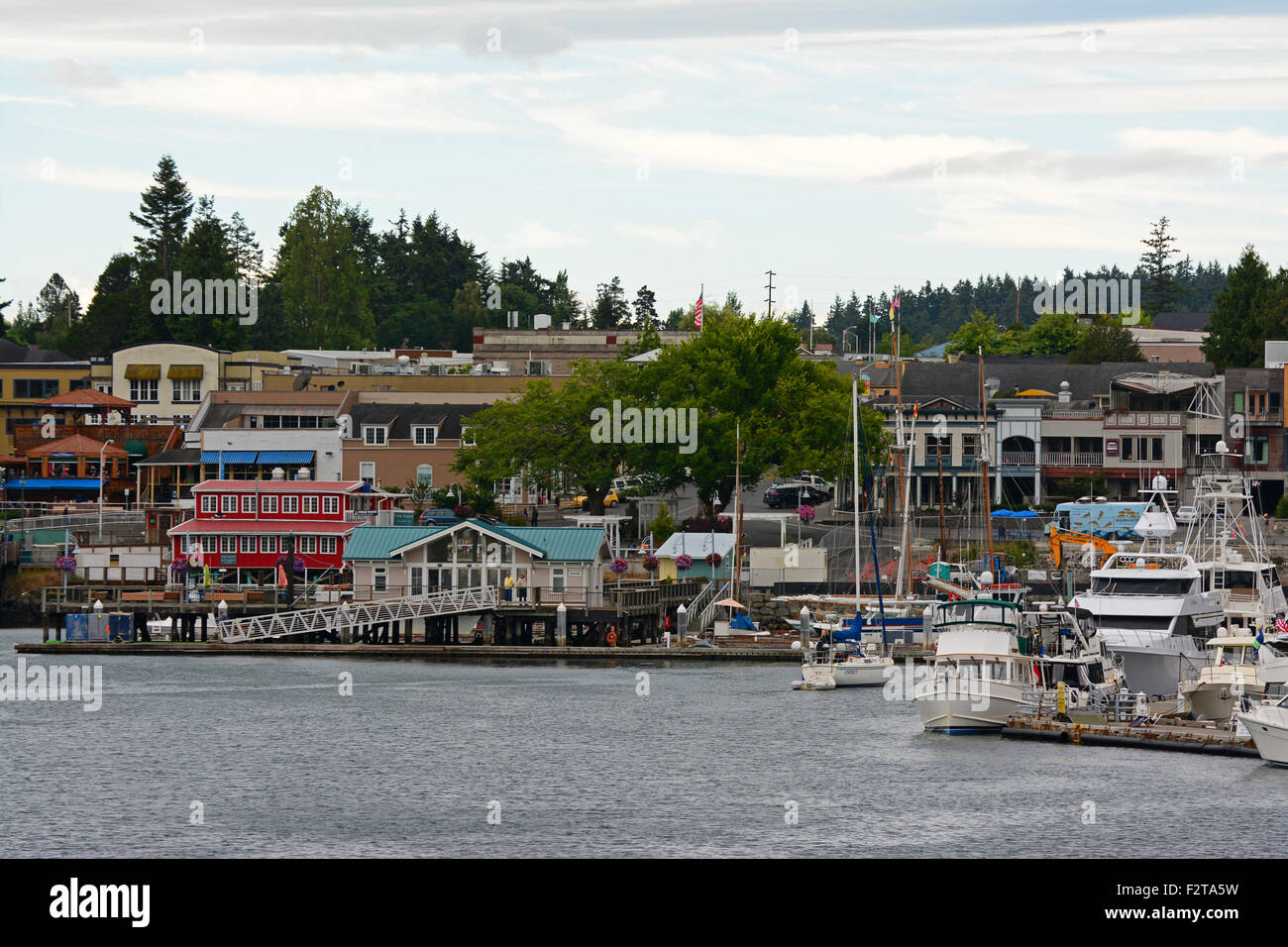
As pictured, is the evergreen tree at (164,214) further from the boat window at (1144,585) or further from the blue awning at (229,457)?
the boat window at (1144,585)

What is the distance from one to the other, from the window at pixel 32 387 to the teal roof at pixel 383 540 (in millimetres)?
70476

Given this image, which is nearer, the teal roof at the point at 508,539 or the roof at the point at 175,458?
the teal roof at the point at 508,539

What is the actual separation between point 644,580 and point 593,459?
1940cm

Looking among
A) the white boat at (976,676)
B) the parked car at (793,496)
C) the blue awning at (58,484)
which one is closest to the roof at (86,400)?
the blue awning at (58,484)

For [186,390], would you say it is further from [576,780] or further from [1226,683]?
[1226,683]

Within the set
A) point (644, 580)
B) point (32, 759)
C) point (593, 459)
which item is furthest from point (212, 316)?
point (32, 759)

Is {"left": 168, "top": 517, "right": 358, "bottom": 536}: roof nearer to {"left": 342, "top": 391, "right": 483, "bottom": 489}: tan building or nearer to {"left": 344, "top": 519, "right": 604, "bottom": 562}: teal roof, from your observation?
{"left": 344, "top": 519, "right": 604, "bottom": 562}: teal roof

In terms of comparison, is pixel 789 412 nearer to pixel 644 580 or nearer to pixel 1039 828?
pixel 644 580

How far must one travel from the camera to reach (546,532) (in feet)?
286

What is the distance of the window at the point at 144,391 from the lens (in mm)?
143375

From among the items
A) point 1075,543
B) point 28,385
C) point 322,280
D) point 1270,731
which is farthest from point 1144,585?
point 322,280

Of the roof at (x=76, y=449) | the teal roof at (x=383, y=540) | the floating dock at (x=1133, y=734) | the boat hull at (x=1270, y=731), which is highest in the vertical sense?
the roof at (x=76, y=449)

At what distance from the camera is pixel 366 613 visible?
85.2m

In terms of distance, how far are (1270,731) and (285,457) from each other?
82857mm
